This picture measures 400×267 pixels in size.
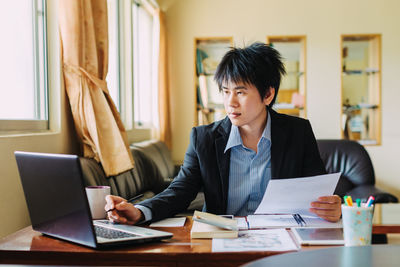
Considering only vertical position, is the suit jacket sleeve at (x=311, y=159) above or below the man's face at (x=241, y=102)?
below

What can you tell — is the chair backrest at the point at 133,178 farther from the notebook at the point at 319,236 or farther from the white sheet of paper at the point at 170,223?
the notebook at the point at 319,236

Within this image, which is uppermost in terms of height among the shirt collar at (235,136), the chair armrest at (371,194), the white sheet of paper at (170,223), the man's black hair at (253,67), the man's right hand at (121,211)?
the man's black hair at (253,67)

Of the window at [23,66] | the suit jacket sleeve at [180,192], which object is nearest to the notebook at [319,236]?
the suit jacket sleeve at [180,192]

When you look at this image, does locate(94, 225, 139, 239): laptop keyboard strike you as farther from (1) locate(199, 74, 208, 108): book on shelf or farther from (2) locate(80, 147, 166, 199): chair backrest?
(1) locate(199, 74, 208, 108): book on shelf

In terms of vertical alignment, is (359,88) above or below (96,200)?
above

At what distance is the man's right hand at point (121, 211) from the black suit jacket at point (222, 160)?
1.18 ft

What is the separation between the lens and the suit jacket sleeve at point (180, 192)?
142cm

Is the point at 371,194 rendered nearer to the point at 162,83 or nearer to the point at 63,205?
the point at 162,83

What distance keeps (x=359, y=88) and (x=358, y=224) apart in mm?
4140

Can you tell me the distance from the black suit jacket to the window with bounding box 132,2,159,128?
2.52 metres

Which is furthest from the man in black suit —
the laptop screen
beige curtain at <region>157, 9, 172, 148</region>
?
beige curtain at <region>157, 9, 172, 148</region>

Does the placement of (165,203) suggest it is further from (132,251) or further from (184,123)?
(184,123)

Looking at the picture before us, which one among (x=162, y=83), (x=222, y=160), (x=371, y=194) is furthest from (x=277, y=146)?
(x=162, y=83)

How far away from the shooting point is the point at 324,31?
4758mm
